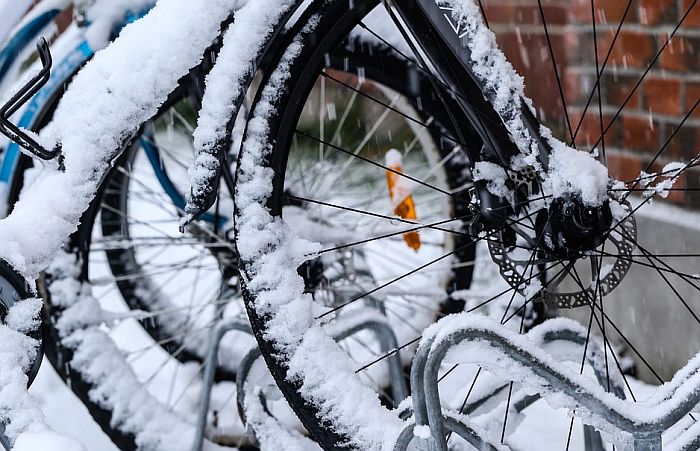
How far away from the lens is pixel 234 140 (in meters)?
2.11

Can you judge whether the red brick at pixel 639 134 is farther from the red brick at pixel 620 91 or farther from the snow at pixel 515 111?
the snow at pixel 515 111

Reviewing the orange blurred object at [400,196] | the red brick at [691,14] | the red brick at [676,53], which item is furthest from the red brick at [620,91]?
the orange blurred object at [400,196]

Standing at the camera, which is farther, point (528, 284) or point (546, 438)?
point (546, 438)

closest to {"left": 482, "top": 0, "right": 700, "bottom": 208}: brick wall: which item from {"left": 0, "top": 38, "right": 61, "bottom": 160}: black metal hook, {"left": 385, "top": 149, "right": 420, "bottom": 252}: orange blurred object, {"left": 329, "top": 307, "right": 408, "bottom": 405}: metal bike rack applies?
{"left": 385, "top": 149, "right": 420, "bottom": 252}: orange blurred object

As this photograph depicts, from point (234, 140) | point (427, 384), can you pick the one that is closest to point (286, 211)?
point (234, 140)

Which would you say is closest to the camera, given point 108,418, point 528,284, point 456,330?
point 456,330

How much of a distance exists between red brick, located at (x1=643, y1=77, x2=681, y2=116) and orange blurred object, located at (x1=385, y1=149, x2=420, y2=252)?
2.44ft

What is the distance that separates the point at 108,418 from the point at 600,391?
123cm

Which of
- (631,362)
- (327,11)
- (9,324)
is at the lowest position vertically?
(9,324)

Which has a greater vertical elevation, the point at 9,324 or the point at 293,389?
the point at 293,389

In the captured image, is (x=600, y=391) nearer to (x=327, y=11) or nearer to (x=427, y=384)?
(x=427, y=384)

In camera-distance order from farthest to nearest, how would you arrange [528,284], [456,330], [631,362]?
[631,362] < [528,284] < [456,330]

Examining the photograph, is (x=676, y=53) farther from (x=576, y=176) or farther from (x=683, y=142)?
(x=576, y=176)

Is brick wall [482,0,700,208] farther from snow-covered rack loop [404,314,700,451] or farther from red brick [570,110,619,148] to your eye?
snow-covered rack loop [404,314,700,451]
